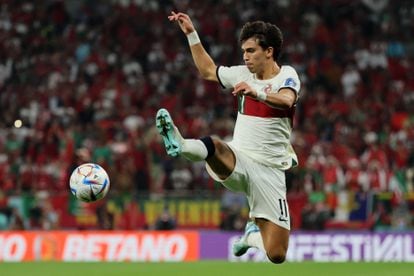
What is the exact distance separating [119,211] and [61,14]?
25.7ft

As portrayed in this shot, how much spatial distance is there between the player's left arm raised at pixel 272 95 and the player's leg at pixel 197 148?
2.04 feet

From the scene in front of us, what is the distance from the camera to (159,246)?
60.8 ft

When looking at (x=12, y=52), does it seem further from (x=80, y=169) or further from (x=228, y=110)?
(x=80, y=169)

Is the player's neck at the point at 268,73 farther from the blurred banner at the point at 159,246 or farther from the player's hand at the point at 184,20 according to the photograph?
the blurred banner at the point at 159,246

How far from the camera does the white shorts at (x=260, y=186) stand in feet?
32.7

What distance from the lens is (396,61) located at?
2438cm

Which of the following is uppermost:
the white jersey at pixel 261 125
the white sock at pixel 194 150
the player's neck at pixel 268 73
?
the player's neck at pixel 268 73

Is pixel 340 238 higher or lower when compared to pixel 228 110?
lower

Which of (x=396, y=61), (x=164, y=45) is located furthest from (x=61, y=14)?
(x=396, y=61)

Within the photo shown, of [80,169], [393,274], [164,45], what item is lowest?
[393,274]

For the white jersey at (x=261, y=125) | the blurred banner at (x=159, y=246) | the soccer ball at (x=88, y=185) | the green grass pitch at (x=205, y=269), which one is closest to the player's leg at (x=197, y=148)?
the white jersey at (x=261, y=125)

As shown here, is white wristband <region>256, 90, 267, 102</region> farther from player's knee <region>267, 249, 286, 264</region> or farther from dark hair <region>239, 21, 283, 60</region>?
player's knee <region>267, 249, 286, 264</region>

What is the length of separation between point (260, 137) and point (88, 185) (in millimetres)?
1790

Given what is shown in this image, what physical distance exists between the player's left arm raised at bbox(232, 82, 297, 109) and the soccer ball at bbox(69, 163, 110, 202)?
2123 mm
